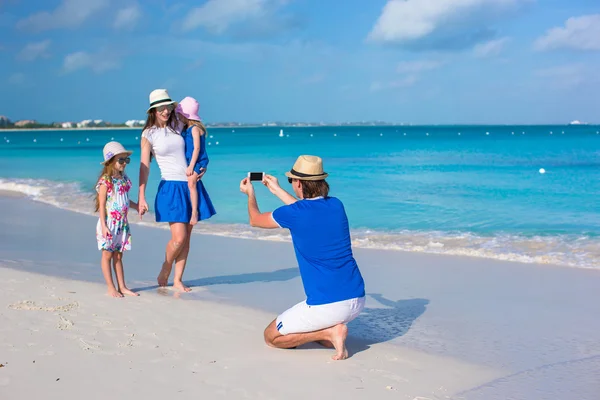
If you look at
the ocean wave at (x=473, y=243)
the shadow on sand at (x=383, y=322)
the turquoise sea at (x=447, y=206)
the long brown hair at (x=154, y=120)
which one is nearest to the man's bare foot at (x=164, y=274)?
the long brown hair at (x=154, y=120)

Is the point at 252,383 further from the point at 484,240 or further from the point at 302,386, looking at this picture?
the point at 484,240

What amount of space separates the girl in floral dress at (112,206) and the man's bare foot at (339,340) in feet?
7.01

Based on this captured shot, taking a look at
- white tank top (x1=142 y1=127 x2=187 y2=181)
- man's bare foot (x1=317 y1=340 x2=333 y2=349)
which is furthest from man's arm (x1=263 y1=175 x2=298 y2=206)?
white tank top (x1=142 y1=127 x2=187 y2=181)

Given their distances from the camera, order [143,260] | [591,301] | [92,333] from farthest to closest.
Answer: [143,260]
[591,301]
[92,333]

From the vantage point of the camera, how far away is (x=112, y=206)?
5477mm

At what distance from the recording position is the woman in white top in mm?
5770

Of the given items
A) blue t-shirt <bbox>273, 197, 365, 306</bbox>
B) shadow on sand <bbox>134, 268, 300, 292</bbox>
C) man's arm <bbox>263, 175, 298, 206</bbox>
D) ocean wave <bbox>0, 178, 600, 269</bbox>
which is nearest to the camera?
blue t-shirt <bbox>273, 197, 365, 306</bbox>

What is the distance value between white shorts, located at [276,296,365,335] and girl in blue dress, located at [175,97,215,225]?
1.82m

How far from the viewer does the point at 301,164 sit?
4.13 m

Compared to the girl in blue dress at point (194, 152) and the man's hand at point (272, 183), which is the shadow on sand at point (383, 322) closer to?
the man's hand at point (272, 183)

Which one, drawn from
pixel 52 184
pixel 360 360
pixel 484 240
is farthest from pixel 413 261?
pixel 52 184

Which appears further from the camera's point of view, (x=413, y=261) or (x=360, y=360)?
(x=413, y=261)

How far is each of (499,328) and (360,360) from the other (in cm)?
144

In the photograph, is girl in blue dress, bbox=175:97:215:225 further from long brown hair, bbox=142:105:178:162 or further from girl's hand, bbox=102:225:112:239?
girl's hand, bbox=102:225:112:239
